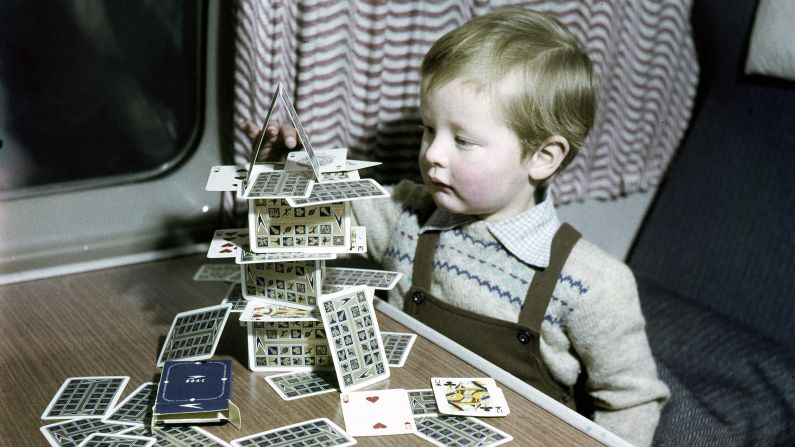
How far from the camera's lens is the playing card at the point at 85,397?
1.01 meters

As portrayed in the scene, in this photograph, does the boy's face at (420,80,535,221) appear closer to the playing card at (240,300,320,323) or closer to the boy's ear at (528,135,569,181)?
the boy's ear at (528,135,569,181)

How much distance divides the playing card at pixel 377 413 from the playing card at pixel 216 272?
398mm

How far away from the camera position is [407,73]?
160 centimetres

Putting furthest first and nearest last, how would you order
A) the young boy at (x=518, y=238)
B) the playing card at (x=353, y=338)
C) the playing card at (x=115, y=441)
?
the young boy at (x=518, y=238) → the playing card at (x=353, y=338) → the playing card at (x=115, y=441)

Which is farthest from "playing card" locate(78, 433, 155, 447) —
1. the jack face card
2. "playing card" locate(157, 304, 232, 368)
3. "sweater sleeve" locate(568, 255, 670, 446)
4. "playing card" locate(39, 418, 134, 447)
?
"sweater sleeve" locate(568, 255, 670, 446)

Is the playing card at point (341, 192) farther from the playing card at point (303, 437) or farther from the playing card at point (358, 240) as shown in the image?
the playing card at point (303, 437)

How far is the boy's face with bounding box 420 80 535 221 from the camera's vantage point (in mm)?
1265

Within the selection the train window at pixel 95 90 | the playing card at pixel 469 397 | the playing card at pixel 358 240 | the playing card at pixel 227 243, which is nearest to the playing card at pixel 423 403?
the playing card at pixel 469 397

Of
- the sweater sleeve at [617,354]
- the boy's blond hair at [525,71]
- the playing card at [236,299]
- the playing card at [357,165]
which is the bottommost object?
the sweater sleeve at [617,354]

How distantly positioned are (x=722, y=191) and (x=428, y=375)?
109cm

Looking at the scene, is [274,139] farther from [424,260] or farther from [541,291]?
[541,291]

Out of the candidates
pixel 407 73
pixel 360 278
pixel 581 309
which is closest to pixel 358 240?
pixel 360 278

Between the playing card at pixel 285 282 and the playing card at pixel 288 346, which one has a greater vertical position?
the playing card at pixel 285 282

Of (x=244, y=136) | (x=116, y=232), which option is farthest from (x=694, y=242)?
(x=116, y=232)
